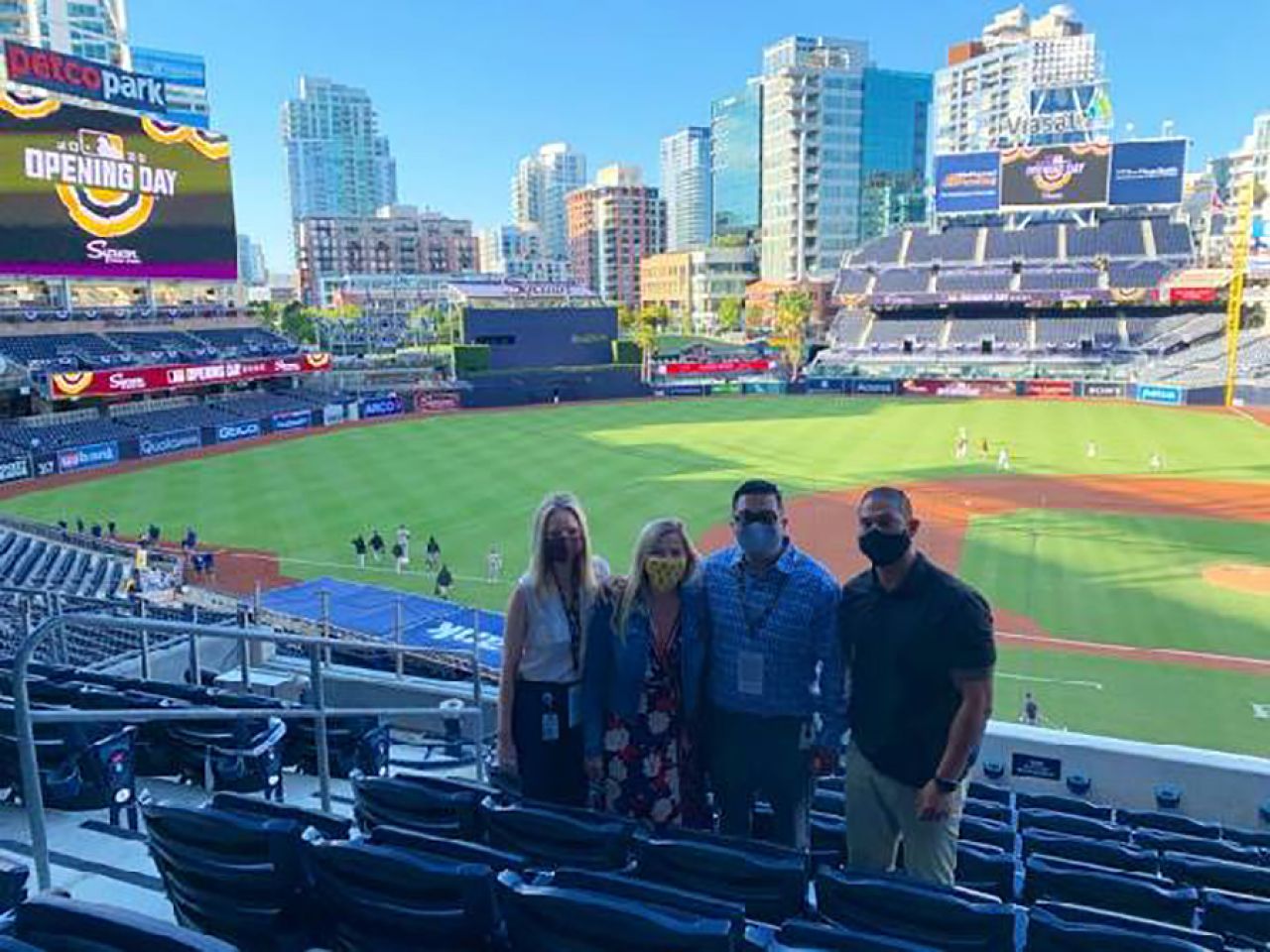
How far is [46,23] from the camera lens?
108188mm

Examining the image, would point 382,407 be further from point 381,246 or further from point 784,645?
point 381,246

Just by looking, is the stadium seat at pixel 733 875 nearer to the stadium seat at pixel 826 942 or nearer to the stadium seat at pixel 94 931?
the stadium seat at pixel 826 942

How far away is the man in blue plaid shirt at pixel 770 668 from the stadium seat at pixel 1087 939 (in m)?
1.27

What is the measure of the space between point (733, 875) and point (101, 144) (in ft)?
170

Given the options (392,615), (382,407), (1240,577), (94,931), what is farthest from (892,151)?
(94,931)

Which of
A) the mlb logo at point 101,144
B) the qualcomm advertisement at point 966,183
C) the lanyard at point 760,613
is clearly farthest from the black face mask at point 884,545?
the qualcomm advertisement at point 966,183

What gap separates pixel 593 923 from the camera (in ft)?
9.64

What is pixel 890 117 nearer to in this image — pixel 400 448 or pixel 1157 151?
pixel 1157 151

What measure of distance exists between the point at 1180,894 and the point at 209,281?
54867mm

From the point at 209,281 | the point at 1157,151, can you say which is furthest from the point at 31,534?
the point at 1157,151

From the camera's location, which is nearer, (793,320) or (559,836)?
(559,836)

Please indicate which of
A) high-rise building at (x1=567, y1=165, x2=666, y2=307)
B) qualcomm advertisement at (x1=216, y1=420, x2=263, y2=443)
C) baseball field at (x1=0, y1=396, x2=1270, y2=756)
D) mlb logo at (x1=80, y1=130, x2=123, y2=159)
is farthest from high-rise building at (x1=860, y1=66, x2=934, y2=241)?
mlb logo at (x1=80, y1=130, x2=123, y2=159)

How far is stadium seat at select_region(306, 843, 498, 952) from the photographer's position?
3146 millimetres

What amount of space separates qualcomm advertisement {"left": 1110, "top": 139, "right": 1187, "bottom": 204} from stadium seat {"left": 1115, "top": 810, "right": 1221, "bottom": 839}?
257ft
